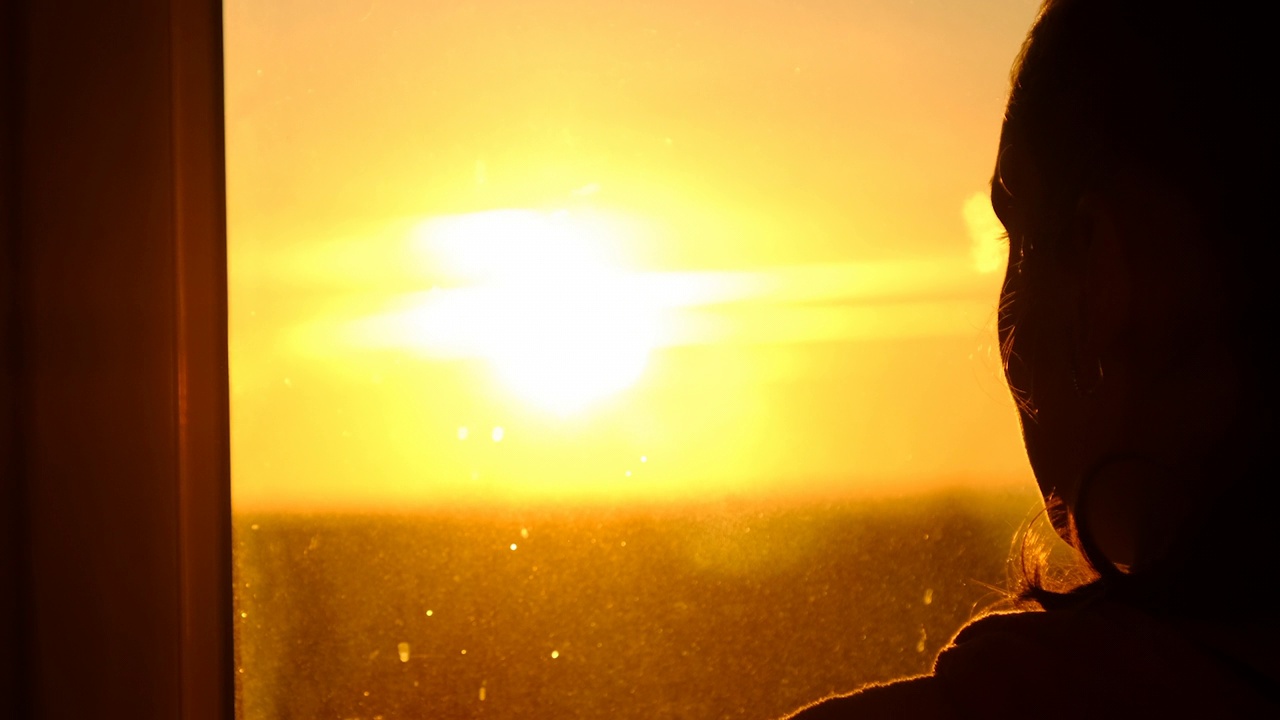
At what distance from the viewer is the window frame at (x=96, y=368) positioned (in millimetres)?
769

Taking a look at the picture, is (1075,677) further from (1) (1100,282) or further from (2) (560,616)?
(2) (560,616)

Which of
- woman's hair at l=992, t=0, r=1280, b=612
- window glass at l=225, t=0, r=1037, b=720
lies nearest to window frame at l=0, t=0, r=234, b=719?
window glass at l=225, t=0, r=1037, b=720

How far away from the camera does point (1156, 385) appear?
53cm

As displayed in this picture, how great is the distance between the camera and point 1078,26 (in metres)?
0.57

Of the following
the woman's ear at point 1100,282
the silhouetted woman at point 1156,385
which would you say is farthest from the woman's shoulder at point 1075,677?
the woman's ear at point 1100,282

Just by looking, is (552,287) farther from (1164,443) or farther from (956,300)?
(1164,443)

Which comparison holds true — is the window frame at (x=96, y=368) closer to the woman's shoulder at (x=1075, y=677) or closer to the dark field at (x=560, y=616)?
the dark field at (x=560, y=616)

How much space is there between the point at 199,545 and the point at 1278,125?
79 cm

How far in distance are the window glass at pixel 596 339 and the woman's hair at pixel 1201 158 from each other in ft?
0.93

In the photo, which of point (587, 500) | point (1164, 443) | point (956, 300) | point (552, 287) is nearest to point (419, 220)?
point (552, 287)

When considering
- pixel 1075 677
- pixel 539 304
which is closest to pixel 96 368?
pixel 539 304

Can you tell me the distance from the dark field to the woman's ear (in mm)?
327

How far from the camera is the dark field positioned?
2.77 ft

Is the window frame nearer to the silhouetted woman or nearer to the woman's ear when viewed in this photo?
the silhouetted woman
